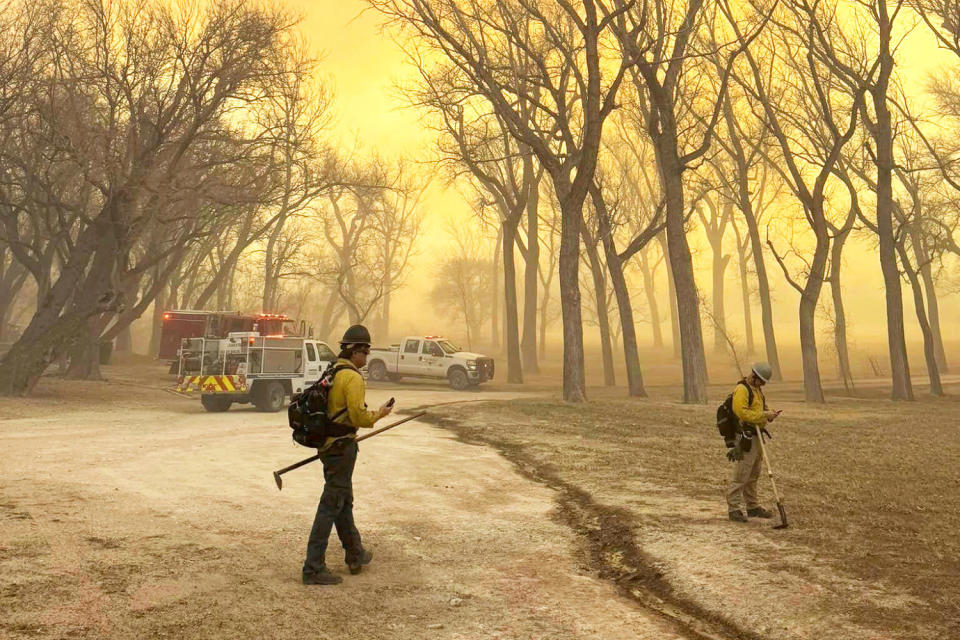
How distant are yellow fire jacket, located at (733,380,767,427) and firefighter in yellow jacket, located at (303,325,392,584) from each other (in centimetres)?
399

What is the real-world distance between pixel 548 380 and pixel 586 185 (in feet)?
61.3

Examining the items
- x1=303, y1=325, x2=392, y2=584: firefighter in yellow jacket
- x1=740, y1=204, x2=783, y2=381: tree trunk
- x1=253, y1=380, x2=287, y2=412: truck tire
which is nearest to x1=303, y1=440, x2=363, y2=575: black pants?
x1=303, y1=325, x2=392, y2=584: firefighter in yellow jacket

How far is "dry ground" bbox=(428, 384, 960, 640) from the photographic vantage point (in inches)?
254

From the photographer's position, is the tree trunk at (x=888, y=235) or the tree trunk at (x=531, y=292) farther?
the tree trunk at (x=531, y=292)

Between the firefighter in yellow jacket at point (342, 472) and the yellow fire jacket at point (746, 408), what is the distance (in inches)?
157

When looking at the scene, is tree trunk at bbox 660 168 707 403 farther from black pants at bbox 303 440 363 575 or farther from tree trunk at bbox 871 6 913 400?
black pants at bbox 303 440 363 575

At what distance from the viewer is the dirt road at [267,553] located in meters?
5.95

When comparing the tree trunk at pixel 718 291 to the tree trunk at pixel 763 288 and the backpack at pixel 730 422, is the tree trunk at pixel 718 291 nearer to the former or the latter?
the tree trunk at pixel 763 288

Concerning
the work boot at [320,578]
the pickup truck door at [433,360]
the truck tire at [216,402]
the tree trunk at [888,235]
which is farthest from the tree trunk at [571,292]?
the work boot at [320,578]

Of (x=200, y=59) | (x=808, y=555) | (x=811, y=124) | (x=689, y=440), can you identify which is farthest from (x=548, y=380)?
(x=808, y=555)

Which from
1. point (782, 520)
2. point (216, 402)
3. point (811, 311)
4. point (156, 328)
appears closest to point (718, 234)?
point (811, 311)

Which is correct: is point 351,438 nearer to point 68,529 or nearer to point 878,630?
point 68,529

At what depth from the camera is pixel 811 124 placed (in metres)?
30.6

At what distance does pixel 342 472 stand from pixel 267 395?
1638 cm
